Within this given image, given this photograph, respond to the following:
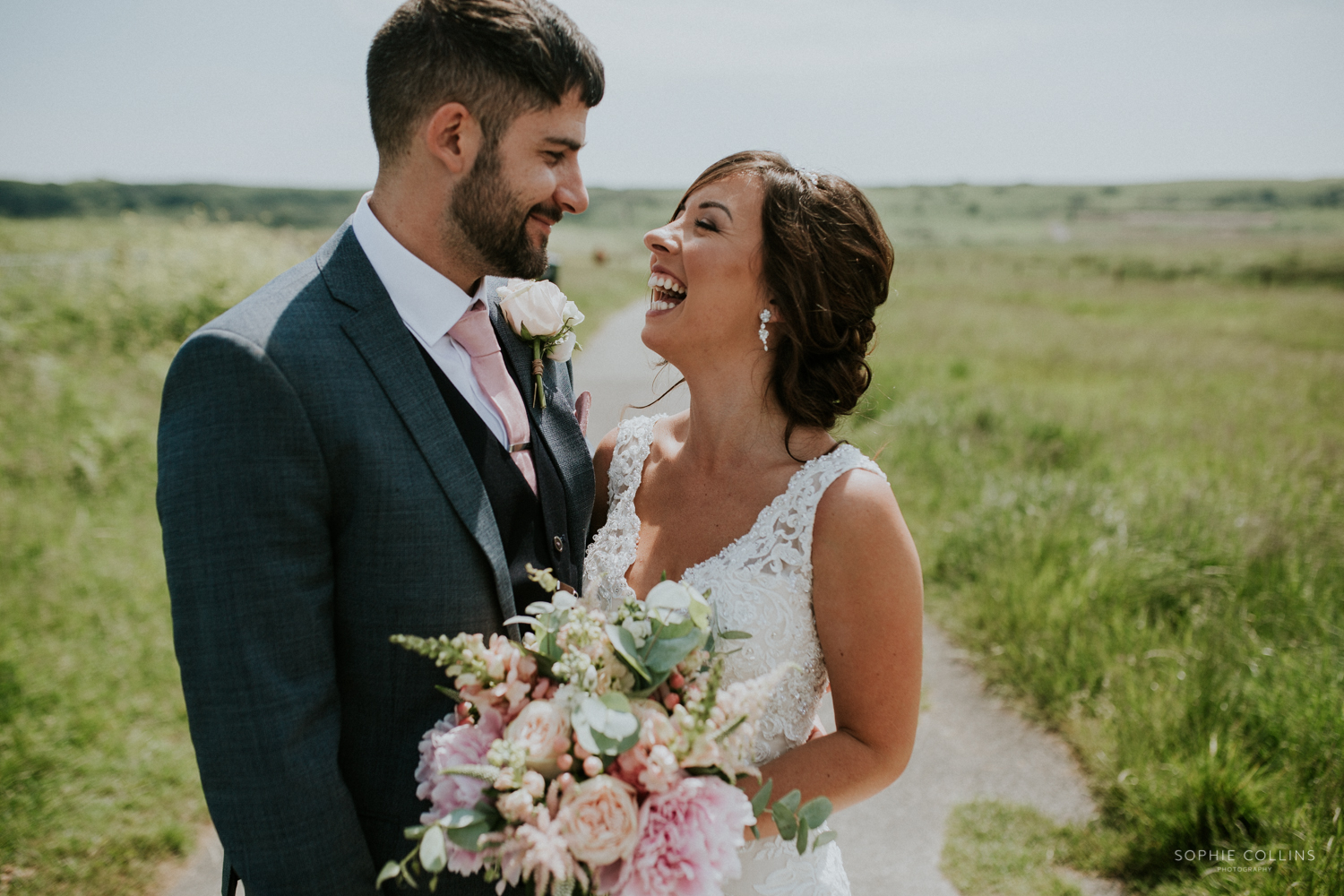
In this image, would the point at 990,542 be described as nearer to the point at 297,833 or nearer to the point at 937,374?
the point at 297,833

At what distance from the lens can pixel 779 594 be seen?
2.22 m

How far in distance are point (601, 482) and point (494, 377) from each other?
89cm

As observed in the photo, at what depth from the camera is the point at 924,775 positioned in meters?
4.23

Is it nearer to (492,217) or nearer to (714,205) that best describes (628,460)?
(714,205)

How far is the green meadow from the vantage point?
3434 millimetres

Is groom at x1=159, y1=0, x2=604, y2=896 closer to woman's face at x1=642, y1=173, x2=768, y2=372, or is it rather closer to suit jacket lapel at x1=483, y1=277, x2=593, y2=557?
suit jacket lapel at x1=483, y1=277, x2=593, y2=557

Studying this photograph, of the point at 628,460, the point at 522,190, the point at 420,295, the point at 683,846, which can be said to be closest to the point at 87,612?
the point at 628,460

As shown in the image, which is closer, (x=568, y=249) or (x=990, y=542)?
(x=990, y=542)

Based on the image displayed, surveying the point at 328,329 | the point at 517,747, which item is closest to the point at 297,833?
the point at 517,747

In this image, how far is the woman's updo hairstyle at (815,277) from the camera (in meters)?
2.52

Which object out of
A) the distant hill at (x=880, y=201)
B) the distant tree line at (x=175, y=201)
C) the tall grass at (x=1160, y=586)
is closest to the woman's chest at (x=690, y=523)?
the tall grass at (x=1160, y=586)

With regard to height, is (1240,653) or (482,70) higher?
(482,70)

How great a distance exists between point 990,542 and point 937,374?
25.2 ft

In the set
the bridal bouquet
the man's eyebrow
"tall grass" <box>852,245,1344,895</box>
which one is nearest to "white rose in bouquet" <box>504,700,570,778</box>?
the bridal bouquet
